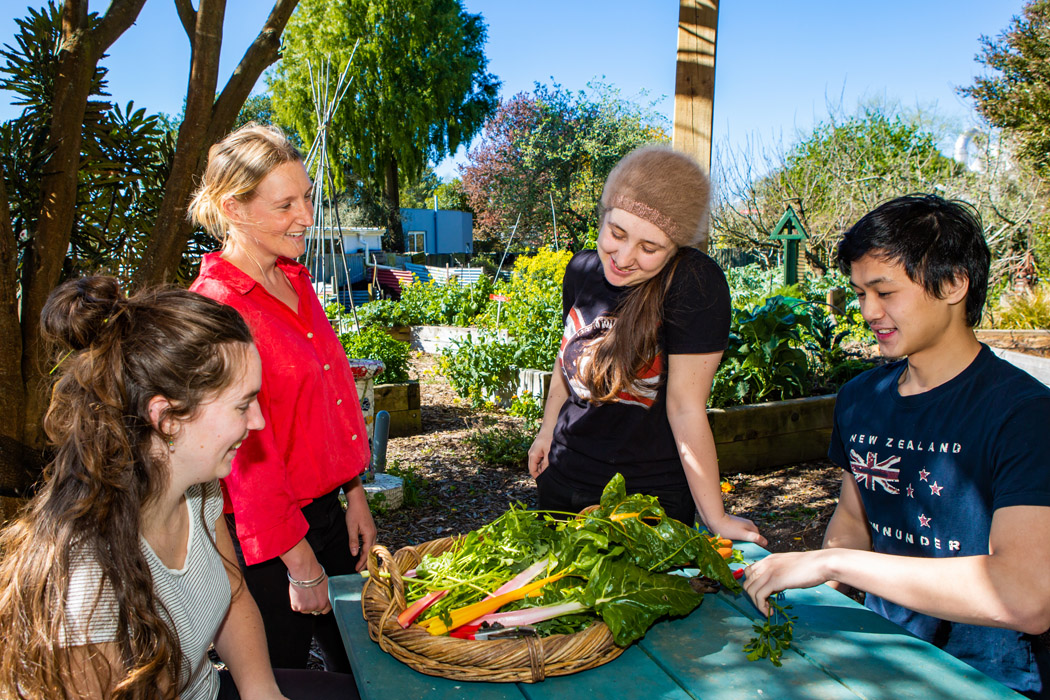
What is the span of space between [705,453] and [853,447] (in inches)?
14.8

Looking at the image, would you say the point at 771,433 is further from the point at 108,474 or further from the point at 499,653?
the point at 108,474

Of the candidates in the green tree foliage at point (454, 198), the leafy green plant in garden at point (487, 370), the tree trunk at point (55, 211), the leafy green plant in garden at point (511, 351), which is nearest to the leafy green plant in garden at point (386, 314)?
the leafy green plant in garden at point (511, 351)

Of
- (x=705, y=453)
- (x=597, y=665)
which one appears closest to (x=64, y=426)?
(x=597, y=665)

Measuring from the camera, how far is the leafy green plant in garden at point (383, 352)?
22.2ft

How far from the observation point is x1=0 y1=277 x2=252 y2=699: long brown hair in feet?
4.04

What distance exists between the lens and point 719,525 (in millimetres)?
1955

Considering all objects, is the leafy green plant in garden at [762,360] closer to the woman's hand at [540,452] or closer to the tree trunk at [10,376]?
the woman's hand at [540,452]

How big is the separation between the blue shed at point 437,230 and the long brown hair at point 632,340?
35.9m

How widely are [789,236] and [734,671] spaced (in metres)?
9.69

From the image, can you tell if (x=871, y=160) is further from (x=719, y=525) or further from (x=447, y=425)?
(x=719, y=525)

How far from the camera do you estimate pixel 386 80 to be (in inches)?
1074

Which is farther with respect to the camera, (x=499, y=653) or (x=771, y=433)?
(x=771, y=433)

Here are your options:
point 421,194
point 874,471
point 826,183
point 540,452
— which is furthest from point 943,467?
point 421,194

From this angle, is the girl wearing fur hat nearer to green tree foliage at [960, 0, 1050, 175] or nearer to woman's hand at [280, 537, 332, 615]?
woman's hand at [280, 537, 332, 615]
